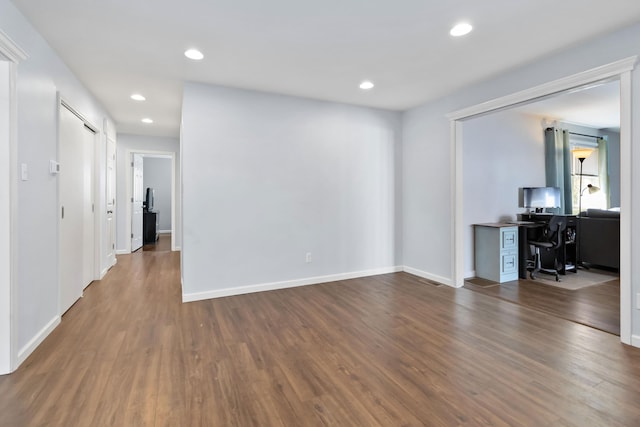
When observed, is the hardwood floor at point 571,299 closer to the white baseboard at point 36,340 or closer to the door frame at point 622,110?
the door frame at point 622,110

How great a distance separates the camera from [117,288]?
393 cm

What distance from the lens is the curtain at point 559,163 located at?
5.24 meters

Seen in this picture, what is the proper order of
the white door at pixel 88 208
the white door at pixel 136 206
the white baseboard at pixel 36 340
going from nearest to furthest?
the white baseboard at pixel 36 340
the white door at pixel 88 208
the white door at pixel 136 206

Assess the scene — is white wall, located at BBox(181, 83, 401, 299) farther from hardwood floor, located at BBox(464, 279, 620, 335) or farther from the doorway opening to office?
hardwood floor, located at BBox(464, 279, 620, 335)

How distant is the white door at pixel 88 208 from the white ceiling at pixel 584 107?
5.60 m

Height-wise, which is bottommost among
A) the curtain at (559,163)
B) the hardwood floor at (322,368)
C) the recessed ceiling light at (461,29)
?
the hardwood floor at (322,368)

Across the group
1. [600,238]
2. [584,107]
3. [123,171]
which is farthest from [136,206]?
[600,238]

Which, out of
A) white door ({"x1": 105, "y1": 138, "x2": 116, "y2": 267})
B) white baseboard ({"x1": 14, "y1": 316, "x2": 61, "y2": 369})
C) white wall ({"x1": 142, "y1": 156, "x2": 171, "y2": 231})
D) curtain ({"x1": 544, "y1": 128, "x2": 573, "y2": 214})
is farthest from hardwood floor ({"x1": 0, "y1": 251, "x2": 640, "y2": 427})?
white wall ({"x1": 142, "y1": 156, "x2": 171, "y2": 231})

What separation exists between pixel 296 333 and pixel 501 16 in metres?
2.93

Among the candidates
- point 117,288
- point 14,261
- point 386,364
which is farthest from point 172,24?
point 117,288

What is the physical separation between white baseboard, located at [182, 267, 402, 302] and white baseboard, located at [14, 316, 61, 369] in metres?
1.10

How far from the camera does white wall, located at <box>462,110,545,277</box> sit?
4.37 metres

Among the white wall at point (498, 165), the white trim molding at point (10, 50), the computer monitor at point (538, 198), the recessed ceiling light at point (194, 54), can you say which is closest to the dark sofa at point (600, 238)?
the computer monitor at point (538, 198)

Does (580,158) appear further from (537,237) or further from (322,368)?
(322,368)
